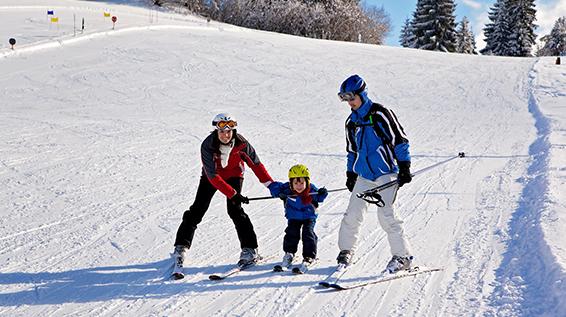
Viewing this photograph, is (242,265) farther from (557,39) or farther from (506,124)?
(557,39)

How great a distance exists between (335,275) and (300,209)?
808mm

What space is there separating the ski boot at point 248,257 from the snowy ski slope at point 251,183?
122 mm

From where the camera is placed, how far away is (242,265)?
206 inches

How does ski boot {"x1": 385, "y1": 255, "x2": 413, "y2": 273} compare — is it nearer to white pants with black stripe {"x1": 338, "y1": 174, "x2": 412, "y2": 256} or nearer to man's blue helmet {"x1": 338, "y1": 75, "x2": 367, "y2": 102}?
white pants with black stripe {"x1": 338, "y1": 174, "x2": 412, "y2": 256}

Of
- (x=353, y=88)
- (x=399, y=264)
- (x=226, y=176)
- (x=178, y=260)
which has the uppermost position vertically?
(x=353, y=88)

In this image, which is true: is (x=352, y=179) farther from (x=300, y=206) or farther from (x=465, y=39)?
(x=465, y=39)

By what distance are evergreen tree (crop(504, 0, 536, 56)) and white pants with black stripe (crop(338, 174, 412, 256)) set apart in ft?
165

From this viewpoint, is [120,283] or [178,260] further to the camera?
[178,260]

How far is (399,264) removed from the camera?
4.97 metres

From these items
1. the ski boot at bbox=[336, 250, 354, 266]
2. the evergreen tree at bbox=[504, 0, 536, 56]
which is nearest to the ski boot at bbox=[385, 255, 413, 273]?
the ski boot at bbox=[336, 250, 354, 266]

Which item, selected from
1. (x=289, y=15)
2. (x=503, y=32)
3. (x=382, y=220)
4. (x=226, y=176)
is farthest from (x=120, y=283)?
(x=503, y=32)

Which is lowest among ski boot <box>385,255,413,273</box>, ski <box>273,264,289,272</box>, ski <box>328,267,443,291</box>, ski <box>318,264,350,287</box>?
ski <box>273,264,289,272</box>

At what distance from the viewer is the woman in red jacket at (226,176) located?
5.13m

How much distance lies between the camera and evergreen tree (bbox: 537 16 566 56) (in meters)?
55.0
